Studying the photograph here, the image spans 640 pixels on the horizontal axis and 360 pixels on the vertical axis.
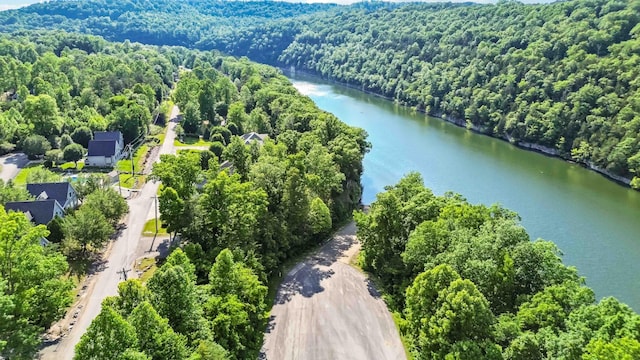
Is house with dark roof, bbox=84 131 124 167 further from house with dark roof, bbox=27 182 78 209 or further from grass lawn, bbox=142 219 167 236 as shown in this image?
grass lawn, bbox=142 219 167 236

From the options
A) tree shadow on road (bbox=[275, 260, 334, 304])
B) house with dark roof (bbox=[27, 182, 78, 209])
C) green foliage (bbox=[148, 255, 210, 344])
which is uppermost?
green foliage (bbox=[148, 255, 210, 344])

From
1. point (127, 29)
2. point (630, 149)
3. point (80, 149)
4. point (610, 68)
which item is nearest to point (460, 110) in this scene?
point (610, 68)

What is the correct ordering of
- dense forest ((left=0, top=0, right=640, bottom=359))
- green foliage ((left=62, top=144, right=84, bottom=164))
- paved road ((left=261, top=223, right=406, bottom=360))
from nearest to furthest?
dense forest ((left=0, top=0, right=640, bottom=359)) < paved road ((left=261, top=223, right=406, bottom=360)) < green foliage ((left=62, top=144, right=84, bottom=164))

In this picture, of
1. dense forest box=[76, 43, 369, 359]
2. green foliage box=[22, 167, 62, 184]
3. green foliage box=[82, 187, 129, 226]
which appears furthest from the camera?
green foliage box=[22, 167, 62, 184]

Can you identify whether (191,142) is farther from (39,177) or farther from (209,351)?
(209,351)

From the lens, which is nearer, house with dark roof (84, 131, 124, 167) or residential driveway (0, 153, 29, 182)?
residential driveway (0, 153, 29, 182)

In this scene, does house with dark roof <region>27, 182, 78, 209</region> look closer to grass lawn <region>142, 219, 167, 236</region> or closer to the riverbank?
grass lawn <region>142, 219, 167, 236</region>

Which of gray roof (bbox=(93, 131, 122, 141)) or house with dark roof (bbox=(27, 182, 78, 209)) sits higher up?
house with dark roof (bbox=(27, 182, 78, 209))

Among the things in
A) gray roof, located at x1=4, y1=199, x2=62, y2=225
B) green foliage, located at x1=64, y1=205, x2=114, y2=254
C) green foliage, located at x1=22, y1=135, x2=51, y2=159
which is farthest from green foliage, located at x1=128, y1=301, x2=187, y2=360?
green foliage, located at x1=22, y1=135, x2=51, y2=159
